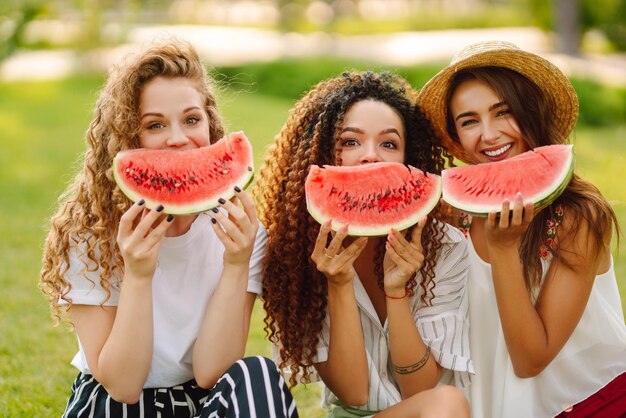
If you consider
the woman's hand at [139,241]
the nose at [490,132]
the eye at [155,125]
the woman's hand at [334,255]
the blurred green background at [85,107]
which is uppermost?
the eye at [155,125]

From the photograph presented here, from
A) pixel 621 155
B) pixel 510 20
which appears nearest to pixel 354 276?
pixel 621 155

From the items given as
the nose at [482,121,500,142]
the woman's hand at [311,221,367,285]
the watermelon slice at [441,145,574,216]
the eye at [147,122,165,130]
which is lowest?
the woman's hand at [311,221,367,285]

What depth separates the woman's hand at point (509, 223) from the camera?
9.51 ft

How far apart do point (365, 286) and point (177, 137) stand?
1.05 meters

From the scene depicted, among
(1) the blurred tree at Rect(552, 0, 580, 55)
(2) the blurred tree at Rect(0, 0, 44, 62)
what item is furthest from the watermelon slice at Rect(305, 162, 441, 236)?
(1) the blurred tree at Rect(552, 0, 580, 55)

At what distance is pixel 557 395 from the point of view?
331cm

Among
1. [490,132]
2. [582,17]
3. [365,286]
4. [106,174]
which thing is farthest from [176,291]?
[582,17]

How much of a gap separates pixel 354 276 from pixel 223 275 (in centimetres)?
60

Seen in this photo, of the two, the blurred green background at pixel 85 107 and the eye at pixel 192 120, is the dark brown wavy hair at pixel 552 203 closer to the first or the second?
the blurred green background at pixel 85 107

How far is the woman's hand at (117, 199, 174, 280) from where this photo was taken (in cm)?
286

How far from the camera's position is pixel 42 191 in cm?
923

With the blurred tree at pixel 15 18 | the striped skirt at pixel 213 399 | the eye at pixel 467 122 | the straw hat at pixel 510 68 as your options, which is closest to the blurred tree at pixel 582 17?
the blurred tree at pixel 15 18

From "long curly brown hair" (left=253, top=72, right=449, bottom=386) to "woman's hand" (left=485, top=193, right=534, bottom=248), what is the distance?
41 centimetres

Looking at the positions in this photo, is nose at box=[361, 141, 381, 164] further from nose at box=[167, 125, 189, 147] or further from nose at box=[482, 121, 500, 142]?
nose at box=[167, 125, 189, 147]
